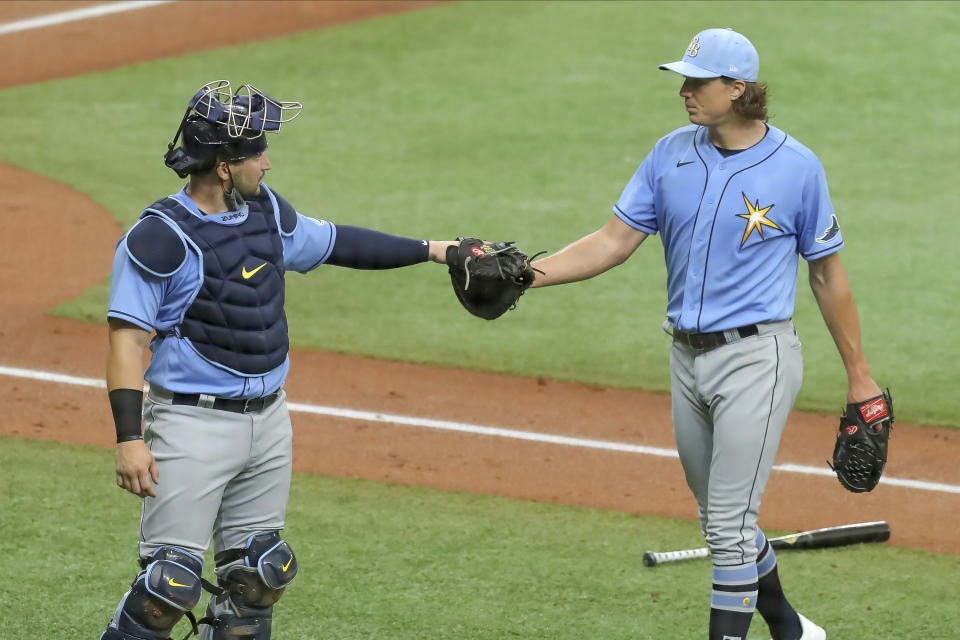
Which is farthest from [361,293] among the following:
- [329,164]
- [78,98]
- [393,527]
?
[78,98]

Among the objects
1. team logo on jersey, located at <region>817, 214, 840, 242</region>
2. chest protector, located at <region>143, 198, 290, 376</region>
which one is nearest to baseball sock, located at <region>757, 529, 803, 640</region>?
team logo on jersey, located at <region>817, 214, 840, 242</region>

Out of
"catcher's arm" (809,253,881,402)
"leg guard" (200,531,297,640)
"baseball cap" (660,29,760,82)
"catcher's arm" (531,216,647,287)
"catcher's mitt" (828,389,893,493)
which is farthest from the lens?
"catcher's arm" (531,216,647,287)

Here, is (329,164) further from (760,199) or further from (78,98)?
(760,199)

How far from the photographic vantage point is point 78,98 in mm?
14391

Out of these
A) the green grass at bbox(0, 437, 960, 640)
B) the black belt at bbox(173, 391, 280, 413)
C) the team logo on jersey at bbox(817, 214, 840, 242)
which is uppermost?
the team logo on jersey at bbox(817, 214, 840, 242)

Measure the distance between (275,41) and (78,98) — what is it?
2661 millimetres

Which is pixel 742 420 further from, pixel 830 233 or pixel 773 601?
pixel 773 601

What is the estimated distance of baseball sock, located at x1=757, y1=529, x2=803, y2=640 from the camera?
525cm

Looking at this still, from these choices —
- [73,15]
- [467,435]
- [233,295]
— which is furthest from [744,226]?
[73,15]

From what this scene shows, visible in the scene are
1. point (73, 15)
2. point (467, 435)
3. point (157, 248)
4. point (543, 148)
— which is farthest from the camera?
point (73, 15)

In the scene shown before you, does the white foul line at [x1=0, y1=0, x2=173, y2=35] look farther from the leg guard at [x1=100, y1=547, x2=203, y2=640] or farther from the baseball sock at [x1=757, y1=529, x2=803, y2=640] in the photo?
the baseball sock at [x1=757, y1=529, x2=803, y2=640]

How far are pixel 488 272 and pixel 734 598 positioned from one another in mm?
1502

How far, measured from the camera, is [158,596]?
4324 millimetres

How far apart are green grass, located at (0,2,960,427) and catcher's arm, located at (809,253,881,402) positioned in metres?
3.72
